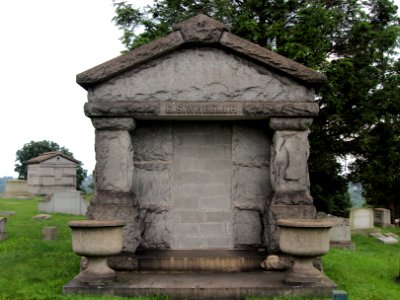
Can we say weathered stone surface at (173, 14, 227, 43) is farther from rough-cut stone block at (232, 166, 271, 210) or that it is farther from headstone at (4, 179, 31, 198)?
headstone at (4, 179, 31, 198)

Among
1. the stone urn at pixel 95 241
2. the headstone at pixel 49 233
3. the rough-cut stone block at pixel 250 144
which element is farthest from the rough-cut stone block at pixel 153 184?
the headstone at pixel 49 233

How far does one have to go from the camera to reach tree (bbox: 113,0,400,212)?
12.0 meters

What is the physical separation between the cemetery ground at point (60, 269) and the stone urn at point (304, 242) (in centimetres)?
65

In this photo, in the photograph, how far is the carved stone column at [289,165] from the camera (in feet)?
22.1

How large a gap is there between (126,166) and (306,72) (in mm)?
2878

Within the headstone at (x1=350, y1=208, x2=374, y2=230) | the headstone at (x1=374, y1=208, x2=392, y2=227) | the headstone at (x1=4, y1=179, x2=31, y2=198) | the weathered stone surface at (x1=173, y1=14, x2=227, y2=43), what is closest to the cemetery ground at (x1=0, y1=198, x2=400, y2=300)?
the headstone at (x1=350, y1=208, x2=374, y2=230)

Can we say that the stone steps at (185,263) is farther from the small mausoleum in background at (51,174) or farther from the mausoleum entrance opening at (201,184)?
the small mausoleum in background at (51,174)

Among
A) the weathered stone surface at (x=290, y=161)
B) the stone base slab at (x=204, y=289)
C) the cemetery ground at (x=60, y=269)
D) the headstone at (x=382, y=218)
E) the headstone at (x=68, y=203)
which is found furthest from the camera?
the headstone at (x=382, y=218)

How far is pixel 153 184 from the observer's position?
24.0 ft

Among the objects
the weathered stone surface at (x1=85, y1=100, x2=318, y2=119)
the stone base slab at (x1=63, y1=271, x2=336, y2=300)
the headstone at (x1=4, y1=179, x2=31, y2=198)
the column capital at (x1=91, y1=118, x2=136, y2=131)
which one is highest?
the weathered stone surface at (x1=85, y1=100, x2=318, y2=119)

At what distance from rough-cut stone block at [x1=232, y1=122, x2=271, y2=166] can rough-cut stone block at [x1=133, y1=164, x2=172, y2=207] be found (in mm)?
1106

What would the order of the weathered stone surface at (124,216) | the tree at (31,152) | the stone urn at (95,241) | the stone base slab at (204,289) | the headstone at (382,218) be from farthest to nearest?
1. the tree at (31,152)
2. the headstone at (382,218)
3. the weathered stone surface at (124,216)
4. the stone urn at (95,241)
5. the stone base slab at (204,289)

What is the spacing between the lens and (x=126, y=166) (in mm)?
6785

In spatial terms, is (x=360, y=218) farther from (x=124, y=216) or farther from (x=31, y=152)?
(x=31, y=152)
